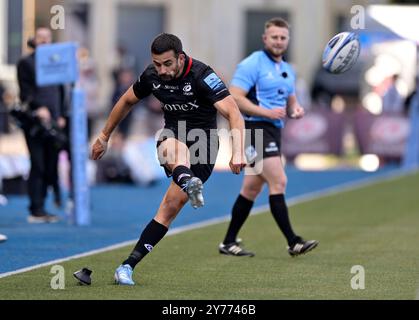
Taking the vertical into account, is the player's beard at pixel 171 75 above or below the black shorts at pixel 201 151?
above

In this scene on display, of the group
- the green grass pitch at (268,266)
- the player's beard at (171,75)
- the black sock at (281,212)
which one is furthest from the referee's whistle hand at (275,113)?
the player's beard at (171,75)

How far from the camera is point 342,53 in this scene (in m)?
11.3

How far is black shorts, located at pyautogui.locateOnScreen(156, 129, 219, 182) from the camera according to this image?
992cm

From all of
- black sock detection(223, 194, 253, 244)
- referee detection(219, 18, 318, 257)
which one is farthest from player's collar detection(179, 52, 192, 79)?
black sock detection(223, 194, 253, 244)

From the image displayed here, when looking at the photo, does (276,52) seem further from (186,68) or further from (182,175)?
(182,175)

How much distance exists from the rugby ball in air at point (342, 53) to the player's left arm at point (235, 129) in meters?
1.99

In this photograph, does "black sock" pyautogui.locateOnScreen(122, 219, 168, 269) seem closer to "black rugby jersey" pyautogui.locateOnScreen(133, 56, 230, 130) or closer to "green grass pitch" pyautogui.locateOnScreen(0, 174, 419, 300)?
"green grass pitch" pyautogui.locateOnScreen(0, 174, 419, 300)

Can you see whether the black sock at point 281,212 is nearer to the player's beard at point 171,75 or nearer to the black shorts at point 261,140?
the black shorts at point 261,140

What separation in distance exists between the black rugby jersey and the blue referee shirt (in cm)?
188

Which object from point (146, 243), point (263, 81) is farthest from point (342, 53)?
point (146, 243)

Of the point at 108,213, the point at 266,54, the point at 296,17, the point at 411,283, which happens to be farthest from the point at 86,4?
the point at 411,283

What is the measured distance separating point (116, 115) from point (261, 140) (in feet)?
7.39

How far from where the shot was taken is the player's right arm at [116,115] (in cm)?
984
